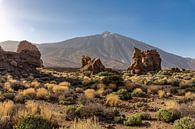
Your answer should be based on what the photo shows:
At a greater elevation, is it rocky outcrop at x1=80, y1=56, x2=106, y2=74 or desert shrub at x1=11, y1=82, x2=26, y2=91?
rocky outcrop at x1=80, y1=56, x2=106, y2=74

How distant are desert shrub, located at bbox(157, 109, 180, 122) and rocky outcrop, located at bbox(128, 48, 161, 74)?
4764 cm

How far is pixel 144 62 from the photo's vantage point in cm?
6788

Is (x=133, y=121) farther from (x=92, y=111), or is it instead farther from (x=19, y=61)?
(x=19, y=61)

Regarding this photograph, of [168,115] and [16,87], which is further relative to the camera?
[16,87]

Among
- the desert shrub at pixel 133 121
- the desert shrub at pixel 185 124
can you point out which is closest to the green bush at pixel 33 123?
the desert shrub at pixel 133 121

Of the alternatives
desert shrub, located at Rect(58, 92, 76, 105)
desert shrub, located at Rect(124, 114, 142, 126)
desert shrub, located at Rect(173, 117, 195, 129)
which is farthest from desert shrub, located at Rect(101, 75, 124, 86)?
desert shrub, located at Rect(173, 117, 195, 129)

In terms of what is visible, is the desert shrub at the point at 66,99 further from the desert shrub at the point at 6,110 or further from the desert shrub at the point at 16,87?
the desert shrub at the point at 16,87

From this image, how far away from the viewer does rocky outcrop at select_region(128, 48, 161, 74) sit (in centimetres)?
6594

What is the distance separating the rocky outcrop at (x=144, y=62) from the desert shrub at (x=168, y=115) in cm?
4764

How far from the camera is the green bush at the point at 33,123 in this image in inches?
453

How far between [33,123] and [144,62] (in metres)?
57.2

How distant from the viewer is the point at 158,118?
645 inches

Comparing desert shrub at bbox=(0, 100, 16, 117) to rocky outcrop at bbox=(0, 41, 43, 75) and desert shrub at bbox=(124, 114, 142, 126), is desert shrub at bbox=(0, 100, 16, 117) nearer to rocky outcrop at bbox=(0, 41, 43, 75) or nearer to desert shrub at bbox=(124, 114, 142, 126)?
desert shrub at bbox=(124, 114, 142, 126)

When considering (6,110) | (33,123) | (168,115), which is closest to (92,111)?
(168,115)
